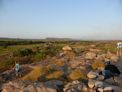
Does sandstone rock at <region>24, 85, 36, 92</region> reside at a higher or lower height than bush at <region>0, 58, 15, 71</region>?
higher

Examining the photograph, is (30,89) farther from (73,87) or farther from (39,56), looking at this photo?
(39,56)

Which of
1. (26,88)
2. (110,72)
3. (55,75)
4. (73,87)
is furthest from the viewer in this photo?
(110,72)

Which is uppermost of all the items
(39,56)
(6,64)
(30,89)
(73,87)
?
(30,89)

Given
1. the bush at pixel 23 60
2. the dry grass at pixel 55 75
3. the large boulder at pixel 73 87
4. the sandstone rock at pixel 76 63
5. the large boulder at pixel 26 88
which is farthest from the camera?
the bush at pixel 23 60

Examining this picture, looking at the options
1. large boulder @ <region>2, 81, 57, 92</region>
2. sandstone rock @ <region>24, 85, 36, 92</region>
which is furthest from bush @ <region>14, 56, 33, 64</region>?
sandstone rock @ <region>24, 85, 36, 92</region>

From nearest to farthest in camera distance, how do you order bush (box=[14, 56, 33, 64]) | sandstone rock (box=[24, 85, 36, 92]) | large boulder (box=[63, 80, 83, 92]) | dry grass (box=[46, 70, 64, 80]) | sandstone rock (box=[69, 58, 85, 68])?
sandstone rock (box=[24, 85, 36, 92]) < large boulder (box=[63, 80, 83, 92]) < dry grass (box=[46, 70, 64, 80]) < sandstone rock (box=[69, 58, 85, 68]) < bush (box=[14, 56, 33, 64])

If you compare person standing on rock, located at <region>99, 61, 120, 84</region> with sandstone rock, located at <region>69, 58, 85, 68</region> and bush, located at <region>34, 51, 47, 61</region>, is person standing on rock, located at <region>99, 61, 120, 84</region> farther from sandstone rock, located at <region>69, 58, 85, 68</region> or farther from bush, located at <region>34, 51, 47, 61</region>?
bush, located at <region>34, 51, 47, 61</region>

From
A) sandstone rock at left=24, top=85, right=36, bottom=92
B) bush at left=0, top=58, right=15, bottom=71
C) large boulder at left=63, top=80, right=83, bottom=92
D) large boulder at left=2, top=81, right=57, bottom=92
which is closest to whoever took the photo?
sandstone rock at left=24, top=85, right=36, bottom=92

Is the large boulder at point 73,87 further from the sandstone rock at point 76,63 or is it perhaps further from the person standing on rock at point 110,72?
the sandstone rock at point 76,63

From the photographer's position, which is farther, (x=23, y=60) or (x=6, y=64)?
(x=23, y=60)

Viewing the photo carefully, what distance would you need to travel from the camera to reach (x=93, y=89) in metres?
28.7

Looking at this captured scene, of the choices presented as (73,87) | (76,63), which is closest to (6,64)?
(76,63)

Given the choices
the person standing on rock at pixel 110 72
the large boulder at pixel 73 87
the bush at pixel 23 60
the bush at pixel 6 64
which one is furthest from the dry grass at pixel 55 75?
the bush at pixel 23 60

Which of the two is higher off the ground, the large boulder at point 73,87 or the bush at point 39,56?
the large boulder at point 73,87
